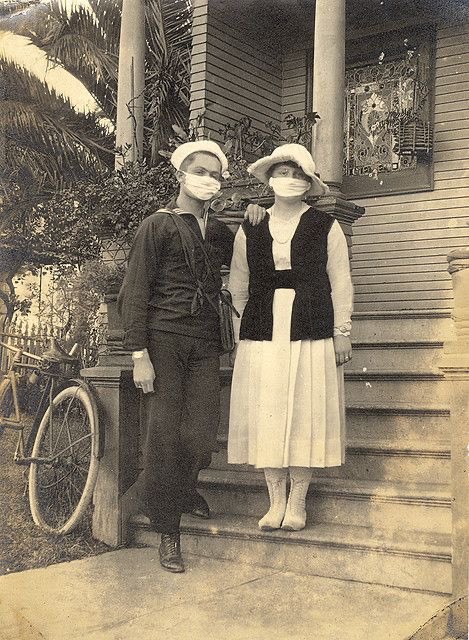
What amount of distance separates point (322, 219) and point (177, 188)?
1.28 m

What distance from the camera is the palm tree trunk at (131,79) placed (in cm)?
588

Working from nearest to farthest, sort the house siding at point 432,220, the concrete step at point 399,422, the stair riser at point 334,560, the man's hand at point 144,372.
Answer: the stair riser at point 334,560
the man's hand at point 144,372
the concrete step at point 399,422
the house siding at point 432,220

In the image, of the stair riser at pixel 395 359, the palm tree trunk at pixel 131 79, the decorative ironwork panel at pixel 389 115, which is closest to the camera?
the stair riser at pixel 395 359

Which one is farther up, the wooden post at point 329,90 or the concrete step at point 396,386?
the wooden post at point 329,90

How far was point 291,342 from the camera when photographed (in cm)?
382

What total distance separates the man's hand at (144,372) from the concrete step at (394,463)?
1.03m

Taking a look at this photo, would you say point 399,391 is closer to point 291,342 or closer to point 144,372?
point 291,342

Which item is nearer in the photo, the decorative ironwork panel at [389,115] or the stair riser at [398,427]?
the stair riser at [398,427]

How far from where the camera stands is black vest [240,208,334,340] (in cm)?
381

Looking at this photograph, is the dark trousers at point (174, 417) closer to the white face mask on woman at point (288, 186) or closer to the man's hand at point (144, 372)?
the man's hand at point (144, 372)

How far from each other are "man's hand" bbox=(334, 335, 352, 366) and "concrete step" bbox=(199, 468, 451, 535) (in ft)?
2.01

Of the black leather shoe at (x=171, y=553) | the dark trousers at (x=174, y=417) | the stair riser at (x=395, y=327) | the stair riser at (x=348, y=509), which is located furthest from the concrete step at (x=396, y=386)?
the black leather shoe at (x=171, y=553)

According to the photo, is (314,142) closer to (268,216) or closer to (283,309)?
(268,216)

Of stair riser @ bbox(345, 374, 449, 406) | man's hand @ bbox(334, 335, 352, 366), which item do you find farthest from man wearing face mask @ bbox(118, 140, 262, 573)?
stair riser @ bbox(345, 374, 449, 406)
